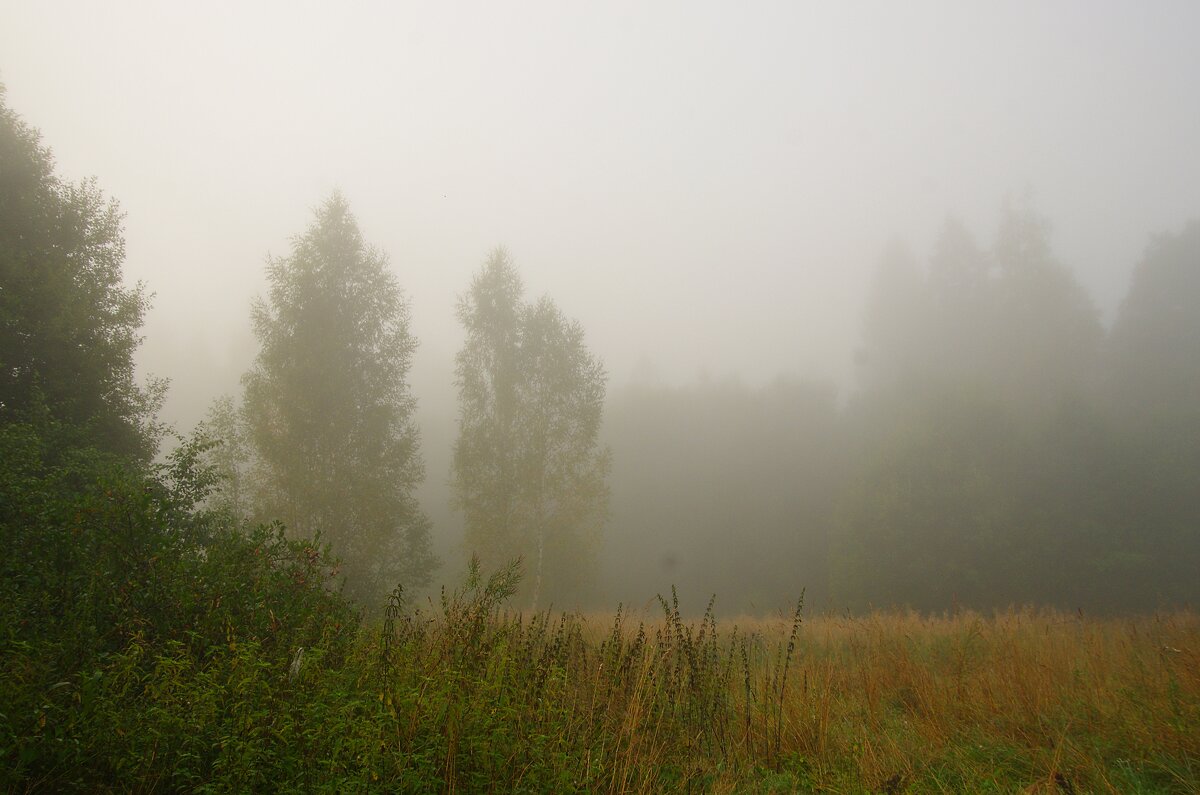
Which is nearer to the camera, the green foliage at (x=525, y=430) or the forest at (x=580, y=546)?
the forest at (x=580, y=546)

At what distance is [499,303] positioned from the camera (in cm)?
1805

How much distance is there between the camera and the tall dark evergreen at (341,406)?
1245 centimetres

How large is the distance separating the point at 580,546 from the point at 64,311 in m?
14.3

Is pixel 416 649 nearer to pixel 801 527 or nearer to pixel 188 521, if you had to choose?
pixel 188 521

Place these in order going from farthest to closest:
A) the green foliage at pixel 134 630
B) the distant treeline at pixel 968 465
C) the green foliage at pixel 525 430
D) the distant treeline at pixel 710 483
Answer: the distant treeline at pixel 968 465 < the green foliage at pixel 525 430 < the distant treeline at pixel 710 483 < the green foliage at pixel 134 630

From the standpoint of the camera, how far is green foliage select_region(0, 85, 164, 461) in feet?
26.9

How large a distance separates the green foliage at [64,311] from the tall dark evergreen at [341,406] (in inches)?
106

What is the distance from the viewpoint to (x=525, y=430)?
55.7 feet

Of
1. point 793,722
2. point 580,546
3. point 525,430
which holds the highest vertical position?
point 525,430

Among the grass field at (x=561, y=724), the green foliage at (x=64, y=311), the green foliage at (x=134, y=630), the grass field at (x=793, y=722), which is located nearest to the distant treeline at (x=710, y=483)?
the green foliage at (x=64, y=311)

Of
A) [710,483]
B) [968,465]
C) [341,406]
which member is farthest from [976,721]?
[710,483]

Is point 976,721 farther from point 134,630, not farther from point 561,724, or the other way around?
point 134,630

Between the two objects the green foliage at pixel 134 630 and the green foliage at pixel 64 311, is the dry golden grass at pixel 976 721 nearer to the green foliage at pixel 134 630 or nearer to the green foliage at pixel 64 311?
the green foliage at pixel 134 630

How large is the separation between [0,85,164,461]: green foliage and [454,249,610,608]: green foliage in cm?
827
